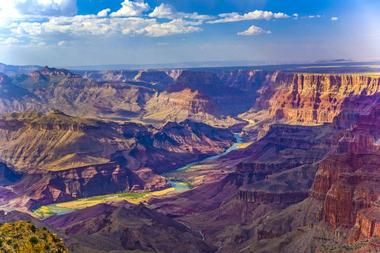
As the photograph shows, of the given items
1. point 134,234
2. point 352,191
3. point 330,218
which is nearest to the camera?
point 330,218

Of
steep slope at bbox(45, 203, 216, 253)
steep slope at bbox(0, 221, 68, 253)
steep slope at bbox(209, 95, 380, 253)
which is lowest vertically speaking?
steep slope at bbox(45, 203, 216, 253)

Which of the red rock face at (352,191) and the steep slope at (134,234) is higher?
the red rock face at (352,191)

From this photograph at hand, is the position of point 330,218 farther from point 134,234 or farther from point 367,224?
point 134,234

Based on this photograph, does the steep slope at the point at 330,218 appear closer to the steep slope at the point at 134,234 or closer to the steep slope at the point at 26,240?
the steep slope at the point at 134,234

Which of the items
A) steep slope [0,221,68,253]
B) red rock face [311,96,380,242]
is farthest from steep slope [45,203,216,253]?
steep slope [0,221,68,253]

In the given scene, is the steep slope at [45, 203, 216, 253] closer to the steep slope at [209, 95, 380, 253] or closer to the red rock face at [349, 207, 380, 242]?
the steep slope at [209, 95, 380, 253]

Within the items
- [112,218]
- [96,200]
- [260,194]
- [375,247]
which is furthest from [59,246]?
[96,200]

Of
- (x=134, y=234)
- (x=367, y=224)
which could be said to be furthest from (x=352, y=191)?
(x=134, y=234)


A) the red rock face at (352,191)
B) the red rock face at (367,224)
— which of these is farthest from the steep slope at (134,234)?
the red rock face at (367,224)

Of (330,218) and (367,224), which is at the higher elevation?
(367,224)

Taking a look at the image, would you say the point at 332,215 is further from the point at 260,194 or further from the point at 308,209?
the point at 260,194

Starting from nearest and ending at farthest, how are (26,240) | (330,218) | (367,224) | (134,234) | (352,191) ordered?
1. (26,240)
2. (367,224)
3. (330,218)
4. (352,191)
5. (134,234)
